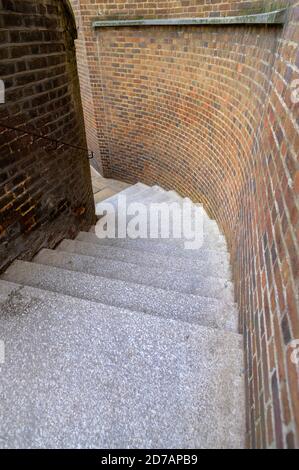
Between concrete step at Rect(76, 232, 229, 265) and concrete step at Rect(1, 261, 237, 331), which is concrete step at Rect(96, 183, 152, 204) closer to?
concrete step at Rect(76, 232, 229, 265)

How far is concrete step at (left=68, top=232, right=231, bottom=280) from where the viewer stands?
103 inches

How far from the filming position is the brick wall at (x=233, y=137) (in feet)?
3.66

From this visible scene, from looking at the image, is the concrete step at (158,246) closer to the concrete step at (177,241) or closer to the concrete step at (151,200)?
the concrete step at (177,241)

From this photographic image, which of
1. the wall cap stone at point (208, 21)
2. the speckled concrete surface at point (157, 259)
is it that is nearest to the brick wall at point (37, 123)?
the speckled concrete surface at point (157, 259)

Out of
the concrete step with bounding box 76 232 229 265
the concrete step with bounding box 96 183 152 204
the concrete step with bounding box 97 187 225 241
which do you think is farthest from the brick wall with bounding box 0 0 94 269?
the concrete step with bounding box 96 183 152 204

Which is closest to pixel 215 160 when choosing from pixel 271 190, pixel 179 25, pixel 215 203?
pixel 215 203

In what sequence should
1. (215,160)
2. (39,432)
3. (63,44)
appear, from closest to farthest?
(39,432)
(63,44)
(215,160)

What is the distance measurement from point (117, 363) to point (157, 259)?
1.43m

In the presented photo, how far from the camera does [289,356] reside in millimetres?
957

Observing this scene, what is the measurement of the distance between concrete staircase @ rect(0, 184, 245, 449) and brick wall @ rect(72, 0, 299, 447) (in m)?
0.15

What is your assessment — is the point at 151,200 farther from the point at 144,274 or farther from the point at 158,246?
the point at 144,274

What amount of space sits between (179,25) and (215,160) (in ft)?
5.91

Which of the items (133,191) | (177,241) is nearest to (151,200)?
(133,191)
